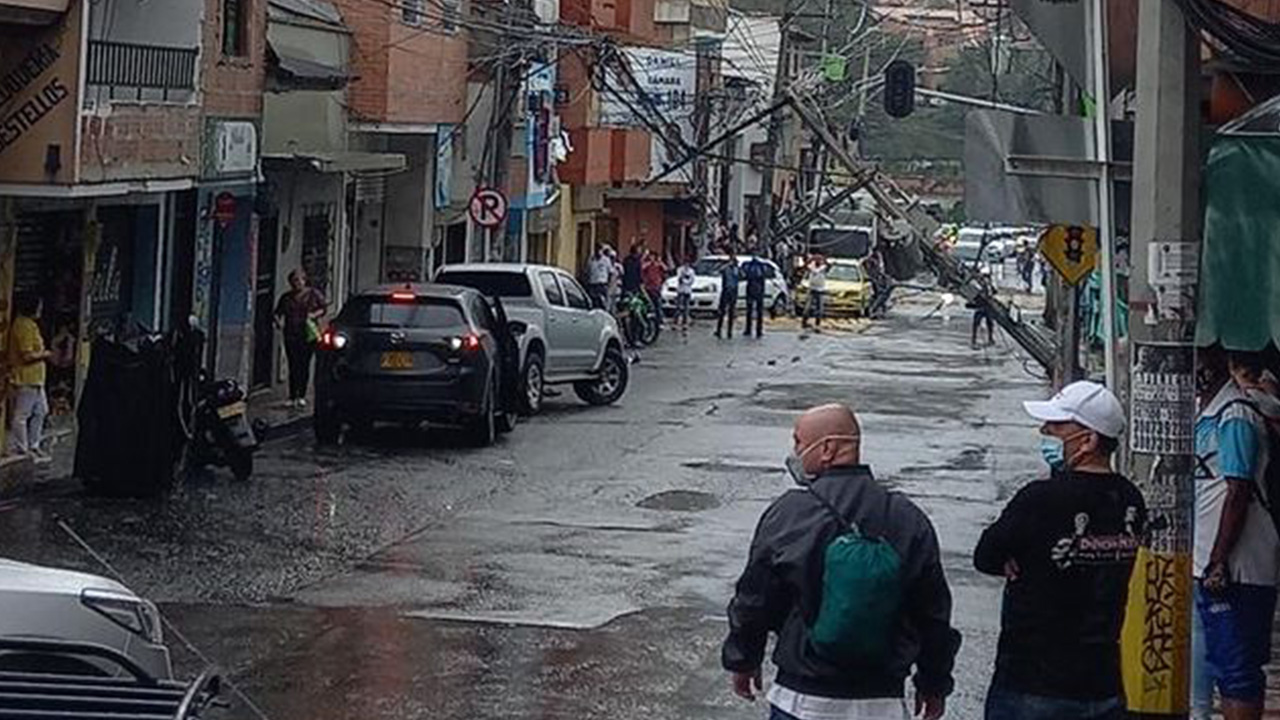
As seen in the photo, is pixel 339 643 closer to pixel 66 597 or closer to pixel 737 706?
pixel 737 706

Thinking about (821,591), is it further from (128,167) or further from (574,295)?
(574,295)

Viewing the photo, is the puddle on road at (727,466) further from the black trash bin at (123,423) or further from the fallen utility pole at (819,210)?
the fallen utility pole at (819,210)

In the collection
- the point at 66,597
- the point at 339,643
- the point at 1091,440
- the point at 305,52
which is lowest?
the point at 339,643

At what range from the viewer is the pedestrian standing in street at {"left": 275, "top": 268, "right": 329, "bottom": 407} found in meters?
28.8

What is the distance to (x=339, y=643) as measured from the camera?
13109 mm

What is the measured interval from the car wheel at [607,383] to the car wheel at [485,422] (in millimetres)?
5640

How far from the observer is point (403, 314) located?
24.7 metres

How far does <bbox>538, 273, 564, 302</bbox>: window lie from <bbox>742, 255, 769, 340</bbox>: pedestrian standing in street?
17.7m

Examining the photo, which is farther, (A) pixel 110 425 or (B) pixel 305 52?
(B) pixel 305 52

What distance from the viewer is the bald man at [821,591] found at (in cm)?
700

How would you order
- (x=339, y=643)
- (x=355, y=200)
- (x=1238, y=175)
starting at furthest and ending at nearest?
(x=355, y=200)
(x=339, y=643)
(x=1238, y=175)

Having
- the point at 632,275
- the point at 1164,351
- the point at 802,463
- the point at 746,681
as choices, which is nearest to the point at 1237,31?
the point at 1164,351

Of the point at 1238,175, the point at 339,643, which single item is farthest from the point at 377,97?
the point at 1238,175

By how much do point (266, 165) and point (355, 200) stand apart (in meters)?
6.23
